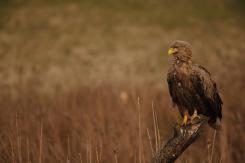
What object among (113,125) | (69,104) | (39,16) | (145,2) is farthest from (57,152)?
(145,2)

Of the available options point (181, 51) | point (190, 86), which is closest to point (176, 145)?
point (190, 86)

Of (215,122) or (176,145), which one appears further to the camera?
(215,122)

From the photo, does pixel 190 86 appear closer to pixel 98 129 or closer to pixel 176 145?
pixel 176 145

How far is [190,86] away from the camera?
12.7ft

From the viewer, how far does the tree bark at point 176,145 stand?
3.12 metres

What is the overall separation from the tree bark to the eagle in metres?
→ 0.53

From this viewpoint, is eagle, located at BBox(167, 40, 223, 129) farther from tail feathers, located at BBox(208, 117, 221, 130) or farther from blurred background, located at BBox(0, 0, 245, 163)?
blurred background, located at BBox(0, 0, 245, 163)

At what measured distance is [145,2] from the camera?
926 inches

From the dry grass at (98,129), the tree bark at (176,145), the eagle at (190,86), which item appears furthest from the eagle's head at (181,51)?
the dry grass at (98,129)

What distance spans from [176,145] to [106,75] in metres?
10.4

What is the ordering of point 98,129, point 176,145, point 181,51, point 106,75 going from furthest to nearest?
point 106,75
point 98,129
point 181,51
point 176,145

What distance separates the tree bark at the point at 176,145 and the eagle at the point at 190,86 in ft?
1.74

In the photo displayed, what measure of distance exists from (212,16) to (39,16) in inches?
334

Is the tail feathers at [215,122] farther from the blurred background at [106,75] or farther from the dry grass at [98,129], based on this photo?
the dry grass at [98,129]
